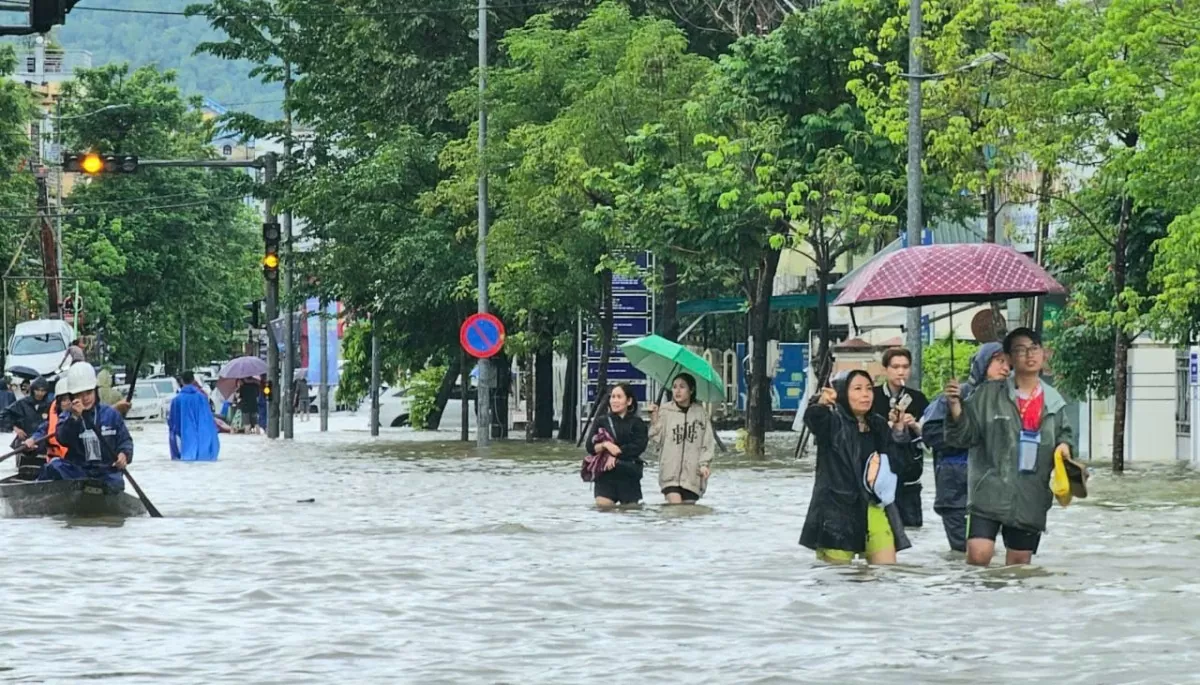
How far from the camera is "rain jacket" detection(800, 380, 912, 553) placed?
15570mm

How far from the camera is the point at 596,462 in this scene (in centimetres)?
2370

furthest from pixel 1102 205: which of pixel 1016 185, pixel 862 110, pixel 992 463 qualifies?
pixel 992 463

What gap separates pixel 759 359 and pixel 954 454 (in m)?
25.4

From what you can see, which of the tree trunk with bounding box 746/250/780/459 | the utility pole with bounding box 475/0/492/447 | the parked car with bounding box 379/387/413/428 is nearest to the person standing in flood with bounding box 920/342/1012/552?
the tree trunk with bounding box 746/250/780/459

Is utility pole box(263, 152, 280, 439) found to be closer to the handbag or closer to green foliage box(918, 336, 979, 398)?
green foliage box(918, 336, 979, 398)

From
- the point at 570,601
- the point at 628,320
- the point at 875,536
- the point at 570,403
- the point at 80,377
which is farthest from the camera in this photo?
the point at 570,403

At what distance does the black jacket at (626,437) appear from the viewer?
914 inches

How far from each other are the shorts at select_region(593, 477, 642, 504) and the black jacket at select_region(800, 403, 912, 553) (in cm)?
817

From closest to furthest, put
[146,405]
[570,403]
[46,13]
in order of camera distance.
Answer: [46,13] → [570,403] → [146,405]

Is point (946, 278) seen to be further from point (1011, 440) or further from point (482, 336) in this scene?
point (482, 336)

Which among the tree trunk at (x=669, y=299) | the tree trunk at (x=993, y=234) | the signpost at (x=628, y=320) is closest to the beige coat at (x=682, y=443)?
the tree trunk at (x=993, y=234)

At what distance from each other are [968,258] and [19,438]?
10557 mm

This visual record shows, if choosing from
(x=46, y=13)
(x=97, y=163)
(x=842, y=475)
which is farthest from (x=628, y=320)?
(x=46, y=13)

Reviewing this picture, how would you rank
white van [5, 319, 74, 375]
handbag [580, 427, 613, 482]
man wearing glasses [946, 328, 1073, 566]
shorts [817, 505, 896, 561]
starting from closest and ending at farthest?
1. man wearing glasses [946, 328, 1073, 566]
2. shorts [817, 505, 896, 561]
3. handbag [580, 427, 613, 482]
4. white van [5, 319, 74, 375]
